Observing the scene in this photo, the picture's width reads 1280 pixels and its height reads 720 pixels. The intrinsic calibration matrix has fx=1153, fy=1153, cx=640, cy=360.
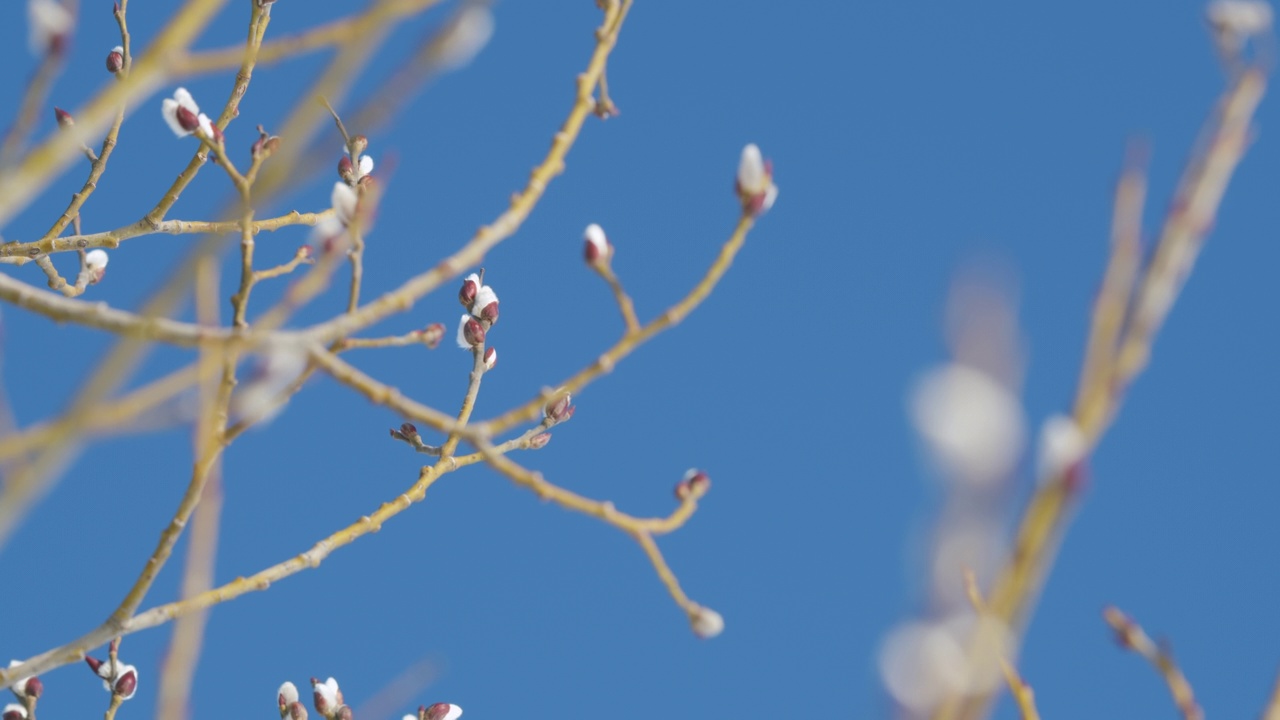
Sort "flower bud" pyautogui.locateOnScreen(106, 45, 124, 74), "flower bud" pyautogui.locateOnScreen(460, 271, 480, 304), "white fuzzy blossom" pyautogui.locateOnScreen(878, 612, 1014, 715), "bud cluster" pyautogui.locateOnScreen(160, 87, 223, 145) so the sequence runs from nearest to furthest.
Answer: "white fuzzy blossom" pyautogui.locateOnScreen(878, 612, 1014, 715) → "bud cluster" pyautogui.locateOnScreen(160, 87, 223, 145) → "flower bud" pyautogui.locateOnScreen(460, 271, 480, 304) → "flower bud" pyautogui.locateOnScreen(106, 45, 124, 74)

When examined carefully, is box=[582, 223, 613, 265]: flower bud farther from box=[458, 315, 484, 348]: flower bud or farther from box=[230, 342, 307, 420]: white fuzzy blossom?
box=[458, 315, 484, 348]: flower bud

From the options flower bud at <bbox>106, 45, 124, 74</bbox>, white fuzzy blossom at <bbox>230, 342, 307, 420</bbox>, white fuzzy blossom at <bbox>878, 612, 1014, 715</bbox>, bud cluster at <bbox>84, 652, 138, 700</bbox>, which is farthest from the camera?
flower bud at <bbox>106, 45, 124, 74</bbox>

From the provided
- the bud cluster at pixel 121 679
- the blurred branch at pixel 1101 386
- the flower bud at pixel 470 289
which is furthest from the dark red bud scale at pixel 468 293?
the blurred branch at pixel 1101 386

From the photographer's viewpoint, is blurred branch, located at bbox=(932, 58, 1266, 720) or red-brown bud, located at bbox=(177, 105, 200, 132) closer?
blurred branch, located at bbox=(932, 58, 1266, 720)

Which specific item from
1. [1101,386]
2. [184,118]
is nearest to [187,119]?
[184,118]

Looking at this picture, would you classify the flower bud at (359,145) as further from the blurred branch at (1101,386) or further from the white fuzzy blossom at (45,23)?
the blurred branch at (1101,386)

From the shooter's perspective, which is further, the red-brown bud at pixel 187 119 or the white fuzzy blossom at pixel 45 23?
the red-brown bud at pixel 187 119

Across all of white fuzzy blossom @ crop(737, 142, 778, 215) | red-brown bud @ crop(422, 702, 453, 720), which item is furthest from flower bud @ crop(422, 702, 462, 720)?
white fuzzy blossom @ crop(737, 142, 778, 215)
